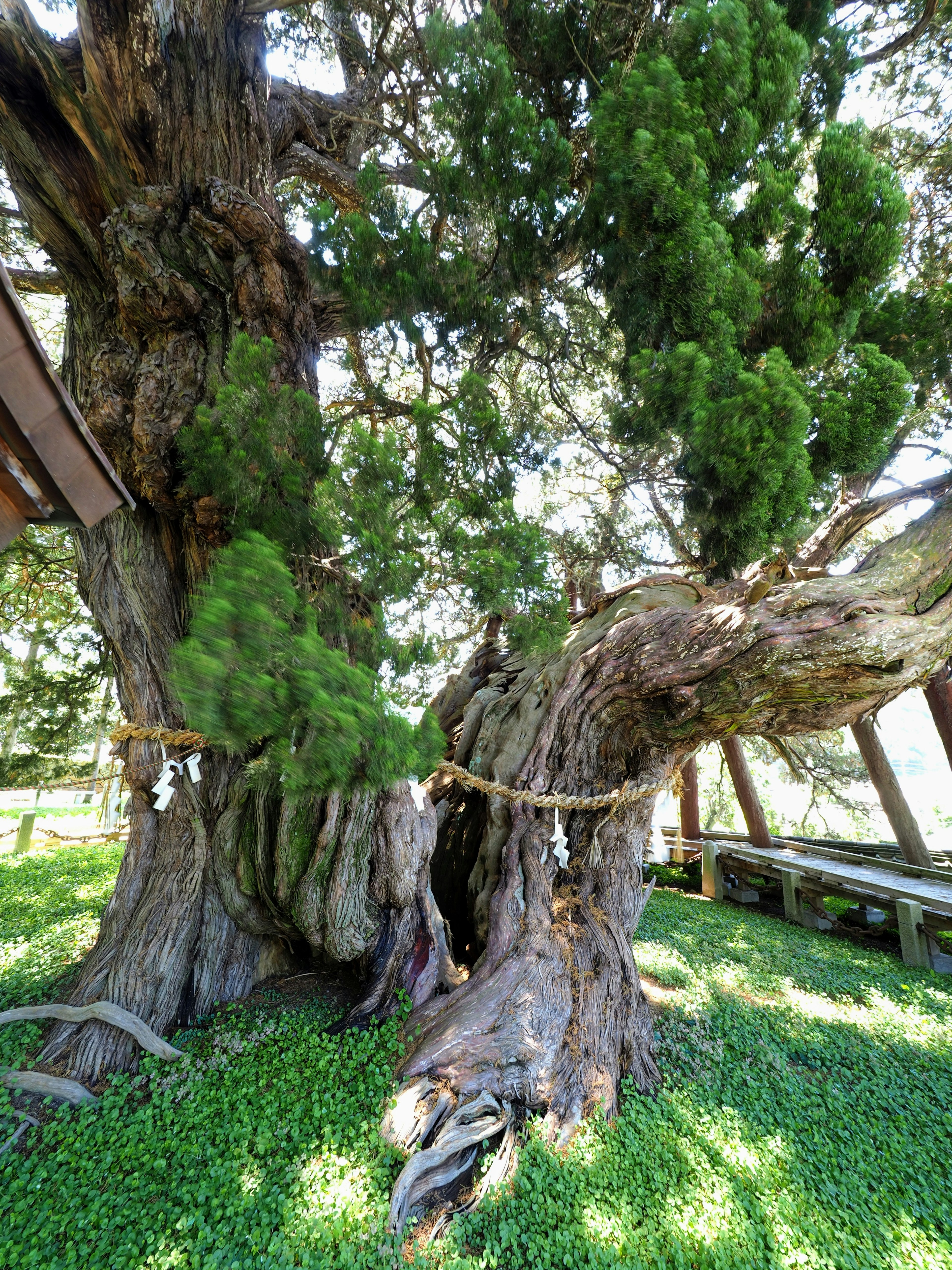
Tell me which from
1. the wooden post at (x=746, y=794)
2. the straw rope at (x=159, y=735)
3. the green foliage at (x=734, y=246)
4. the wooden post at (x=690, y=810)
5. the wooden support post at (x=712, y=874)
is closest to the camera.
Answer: the green foliage at (x=734, y=246)

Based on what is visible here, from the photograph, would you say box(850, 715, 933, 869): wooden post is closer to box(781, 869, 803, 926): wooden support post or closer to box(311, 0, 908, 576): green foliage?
box(781, 869, 803, 926): wooden support post

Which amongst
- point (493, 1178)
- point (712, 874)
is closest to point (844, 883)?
point (712, 874)

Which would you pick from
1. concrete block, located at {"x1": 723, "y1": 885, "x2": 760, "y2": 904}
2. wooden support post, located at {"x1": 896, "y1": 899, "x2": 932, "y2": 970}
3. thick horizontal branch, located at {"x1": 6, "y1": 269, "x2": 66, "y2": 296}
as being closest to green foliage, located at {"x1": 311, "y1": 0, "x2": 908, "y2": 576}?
thick horizontal branch, located at {"x1": 6, "y1": 269, "x2": 66, "y2": 296}

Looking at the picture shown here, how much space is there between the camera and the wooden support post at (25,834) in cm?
743

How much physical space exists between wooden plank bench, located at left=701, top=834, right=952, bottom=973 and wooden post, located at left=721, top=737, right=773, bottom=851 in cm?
22

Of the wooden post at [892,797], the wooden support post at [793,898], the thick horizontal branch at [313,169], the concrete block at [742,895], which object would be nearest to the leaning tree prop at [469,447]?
the thick horizontal branch at [313,169]

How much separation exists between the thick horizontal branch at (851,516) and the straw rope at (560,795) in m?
1.79

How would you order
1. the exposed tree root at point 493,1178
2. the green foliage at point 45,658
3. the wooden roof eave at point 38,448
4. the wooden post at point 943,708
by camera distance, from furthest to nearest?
the wooden post at point 943,708
the green foliage at point 45,658
the exposed tree root at point 493,1178
the wooden roof eave at point 38,448

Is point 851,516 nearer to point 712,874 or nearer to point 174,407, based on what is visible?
point 174,407

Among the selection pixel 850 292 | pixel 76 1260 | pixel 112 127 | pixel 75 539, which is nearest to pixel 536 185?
pixel 850 292

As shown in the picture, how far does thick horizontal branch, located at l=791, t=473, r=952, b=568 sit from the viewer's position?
3.22 m

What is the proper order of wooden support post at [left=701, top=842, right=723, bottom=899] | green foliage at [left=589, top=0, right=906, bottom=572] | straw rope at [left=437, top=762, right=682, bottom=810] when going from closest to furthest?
green foliage at [left=589, top=0, right=906, bottom=572] → straw rope at [left=437, top=762, right=682, bottom=810] → wooden support post at [left=701, top=842, right=723, bottom=899]

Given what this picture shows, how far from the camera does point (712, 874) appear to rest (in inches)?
319

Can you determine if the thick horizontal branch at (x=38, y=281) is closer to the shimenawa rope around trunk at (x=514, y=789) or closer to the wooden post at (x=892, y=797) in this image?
the shimenawa rope around trunk at (x=514, y=789)
